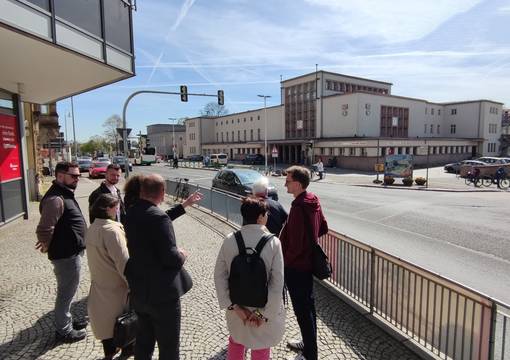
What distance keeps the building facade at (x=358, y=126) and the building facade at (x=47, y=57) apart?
30827 millimetres

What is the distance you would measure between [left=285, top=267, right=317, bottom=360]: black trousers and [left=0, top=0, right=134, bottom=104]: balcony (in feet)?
17.5

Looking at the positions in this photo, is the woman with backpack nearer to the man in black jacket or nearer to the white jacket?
the white jacket

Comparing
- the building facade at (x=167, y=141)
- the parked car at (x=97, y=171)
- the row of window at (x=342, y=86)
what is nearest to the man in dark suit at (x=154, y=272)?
the parked car at (x=97, y=171)

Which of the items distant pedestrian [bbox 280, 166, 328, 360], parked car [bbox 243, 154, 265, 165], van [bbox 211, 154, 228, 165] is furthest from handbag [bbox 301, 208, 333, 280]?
parked car [bbox 243, 154, 265, 165]

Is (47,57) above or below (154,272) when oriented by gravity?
above

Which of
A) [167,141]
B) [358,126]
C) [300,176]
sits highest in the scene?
[358,126]

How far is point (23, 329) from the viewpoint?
392 centimetres

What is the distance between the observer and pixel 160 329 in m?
2.64

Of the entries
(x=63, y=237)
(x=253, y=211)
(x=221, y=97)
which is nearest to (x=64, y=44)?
(x=63, y=237)

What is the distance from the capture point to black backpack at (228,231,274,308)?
8.03ft

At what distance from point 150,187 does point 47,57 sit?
19.4 feet

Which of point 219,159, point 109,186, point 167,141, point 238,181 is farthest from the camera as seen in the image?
point 167,141

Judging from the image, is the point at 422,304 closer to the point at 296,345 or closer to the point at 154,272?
the point at 296,345

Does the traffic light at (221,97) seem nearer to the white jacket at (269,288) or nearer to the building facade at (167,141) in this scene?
the white jacket at (269,288)
